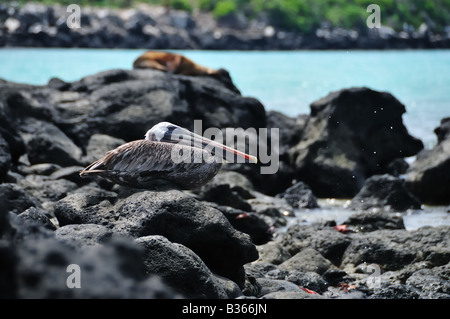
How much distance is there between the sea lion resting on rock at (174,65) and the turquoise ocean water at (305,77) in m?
5.43

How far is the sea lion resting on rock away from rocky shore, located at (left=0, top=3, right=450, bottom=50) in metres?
34.3

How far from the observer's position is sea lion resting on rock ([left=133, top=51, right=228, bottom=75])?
13.1 metres

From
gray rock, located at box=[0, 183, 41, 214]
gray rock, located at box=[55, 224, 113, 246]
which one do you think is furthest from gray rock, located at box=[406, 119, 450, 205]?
gray rock, located at box=[55, 224, 113, 246]

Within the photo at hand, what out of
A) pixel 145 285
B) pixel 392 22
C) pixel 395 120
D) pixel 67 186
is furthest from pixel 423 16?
pixel 145 285

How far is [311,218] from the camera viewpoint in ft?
29.0

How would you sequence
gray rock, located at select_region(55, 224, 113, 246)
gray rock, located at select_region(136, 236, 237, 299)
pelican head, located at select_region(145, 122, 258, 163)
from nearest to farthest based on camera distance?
gray rock, located at select_region(136, 236, 237, 299), gray rock, located at select_region(55, 224, 113, 246), pelican head, located at select_region(145, 122, 258, 163)

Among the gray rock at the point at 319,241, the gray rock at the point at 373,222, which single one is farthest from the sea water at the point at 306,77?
the gray rock at the point at 319,241

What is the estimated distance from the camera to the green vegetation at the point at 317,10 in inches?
2522

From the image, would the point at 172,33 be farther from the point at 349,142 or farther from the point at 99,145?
the point at 99,145

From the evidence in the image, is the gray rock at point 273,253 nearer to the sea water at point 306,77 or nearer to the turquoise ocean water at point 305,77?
the sea water at point 306,77

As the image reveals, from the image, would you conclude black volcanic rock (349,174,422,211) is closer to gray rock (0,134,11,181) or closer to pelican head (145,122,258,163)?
pelican head (145,122,258,163)

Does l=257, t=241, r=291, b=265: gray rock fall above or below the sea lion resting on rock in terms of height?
below

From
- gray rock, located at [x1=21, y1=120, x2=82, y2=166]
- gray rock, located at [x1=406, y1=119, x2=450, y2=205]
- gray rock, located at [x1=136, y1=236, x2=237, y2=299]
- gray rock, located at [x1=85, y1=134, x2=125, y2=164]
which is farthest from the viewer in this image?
gray rock, located at [x1=406, y1=119, x2=450, y2=205]

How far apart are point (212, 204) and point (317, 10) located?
2484 inches
